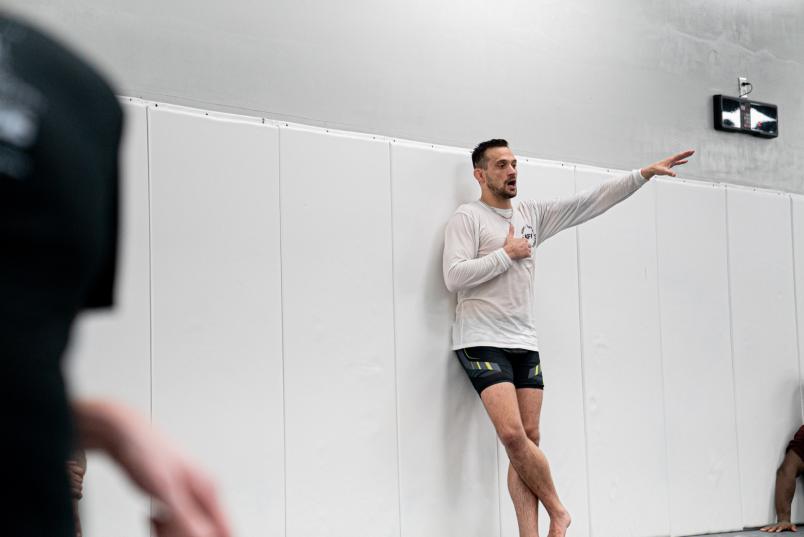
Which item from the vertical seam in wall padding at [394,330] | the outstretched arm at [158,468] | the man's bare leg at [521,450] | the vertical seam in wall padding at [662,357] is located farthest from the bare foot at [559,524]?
the outstretched arm at [158,468]

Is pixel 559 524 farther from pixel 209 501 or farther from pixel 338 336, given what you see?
pixel 209 501

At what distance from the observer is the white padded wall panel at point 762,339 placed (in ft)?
20.6

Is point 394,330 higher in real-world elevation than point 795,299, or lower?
lower

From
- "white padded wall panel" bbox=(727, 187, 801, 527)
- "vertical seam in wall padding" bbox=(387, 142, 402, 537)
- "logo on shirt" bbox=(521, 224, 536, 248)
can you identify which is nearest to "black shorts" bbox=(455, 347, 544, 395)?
"vertical seam in wall padding" bbox=(387, 142, 402, 537)

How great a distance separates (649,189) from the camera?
5.99m

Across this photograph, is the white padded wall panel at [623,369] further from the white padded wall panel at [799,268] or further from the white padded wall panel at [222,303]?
the white padded wall panel at [222,303]

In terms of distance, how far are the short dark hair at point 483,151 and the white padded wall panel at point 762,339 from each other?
2085mm

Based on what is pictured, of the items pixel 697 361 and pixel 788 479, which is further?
pixel 788 479

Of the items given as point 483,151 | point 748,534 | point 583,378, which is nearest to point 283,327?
point 483,151

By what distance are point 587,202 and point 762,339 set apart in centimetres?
199

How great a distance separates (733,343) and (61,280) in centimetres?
612

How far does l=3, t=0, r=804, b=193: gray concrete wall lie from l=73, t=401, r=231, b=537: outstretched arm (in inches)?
151

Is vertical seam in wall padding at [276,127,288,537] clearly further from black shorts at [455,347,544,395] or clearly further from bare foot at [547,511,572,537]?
bare foot at [547,511,572,537]

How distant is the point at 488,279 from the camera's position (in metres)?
4.84
